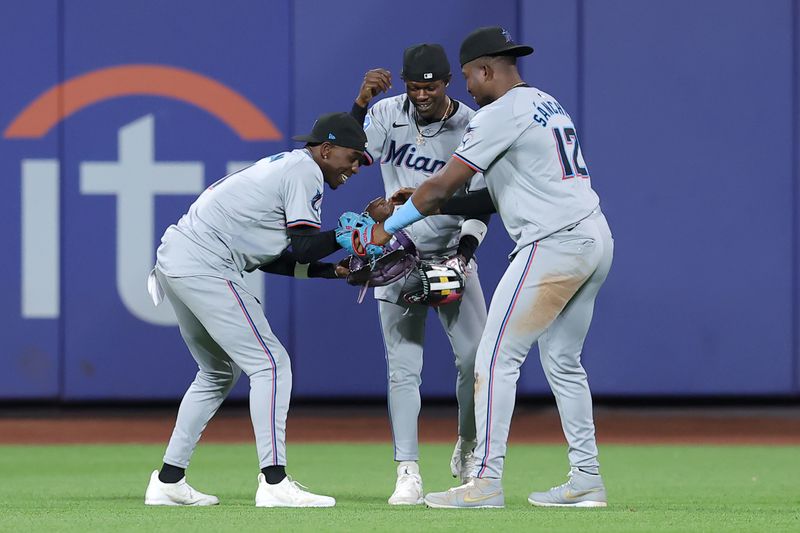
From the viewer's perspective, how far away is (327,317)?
9805 millimetres

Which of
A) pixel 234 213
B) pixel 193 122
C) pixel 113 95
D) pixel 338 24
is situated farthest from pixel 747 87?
pixel 234 213

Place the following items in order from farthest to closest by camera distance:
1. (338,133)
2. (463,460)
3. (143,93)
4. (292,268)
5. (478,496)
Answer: (143,93) < (463,460) < (292,268) < (338,133) < (478,496)

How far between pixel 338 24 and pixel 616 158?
244 centimetres

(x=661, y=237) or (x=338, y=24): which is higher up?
(x=338, y=24)

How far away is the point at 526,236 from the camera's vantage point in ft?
15.8

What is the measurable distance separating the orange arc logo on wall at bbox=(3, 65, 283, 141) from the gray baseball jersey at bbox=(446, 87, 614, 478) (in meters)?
Result: 5.15

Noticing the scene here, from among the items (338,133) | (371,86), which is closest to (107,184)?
(371,86)

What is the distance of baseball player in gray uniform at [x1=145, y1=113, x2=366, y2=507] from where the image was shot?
4953mm

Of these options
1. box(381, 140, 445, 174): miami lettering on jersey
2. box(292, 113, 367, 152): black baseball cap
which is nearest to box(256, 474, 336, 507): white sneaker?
box(292, 113, 367, 152): black baseball cap

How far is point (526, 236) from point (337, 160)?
2.82 ft

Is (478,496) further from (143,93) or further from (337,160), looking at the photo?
(143,93)

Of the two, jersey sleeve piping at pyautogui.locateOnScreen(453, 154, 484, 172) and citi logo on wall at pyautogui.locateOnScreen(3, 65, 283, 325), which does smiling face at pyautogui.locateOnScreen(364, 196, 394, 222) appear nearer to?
jersey sleeve piping at pyautogui.locateOnScreen(453, 154, 484, 172)

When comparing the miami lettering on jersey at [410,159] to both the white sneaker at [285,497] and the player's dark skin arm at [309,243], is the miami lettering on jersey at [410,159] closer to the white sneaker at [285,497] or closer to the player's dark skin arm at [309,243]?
the player's dark skin arm at [309,243]

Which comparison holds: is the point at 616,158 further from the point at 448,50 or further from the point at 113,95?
the point at 113,95
